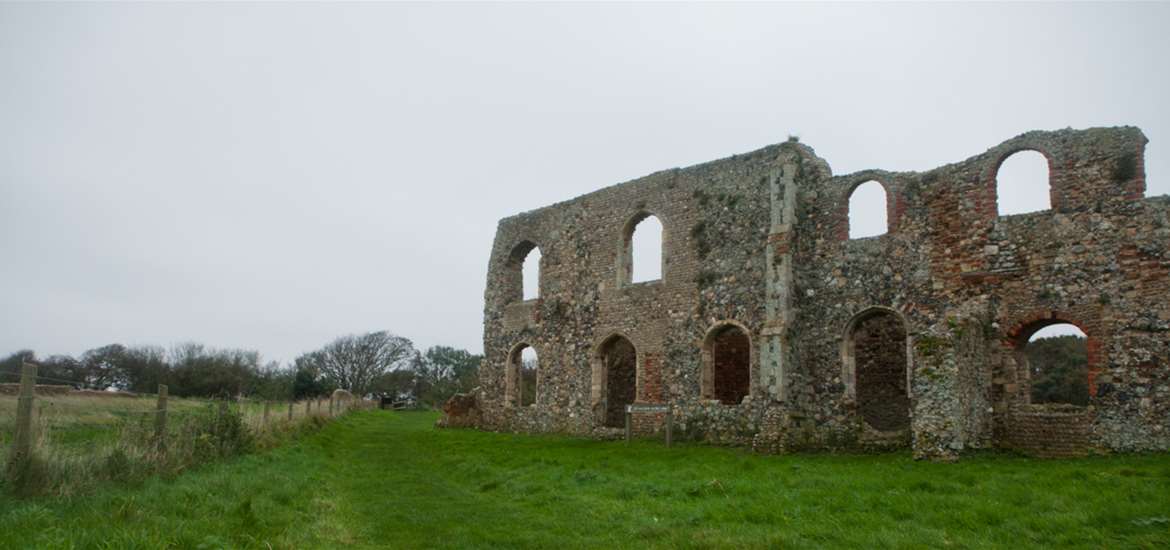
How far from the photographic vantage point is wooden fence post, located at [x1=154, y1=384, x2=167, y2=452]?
10.9m

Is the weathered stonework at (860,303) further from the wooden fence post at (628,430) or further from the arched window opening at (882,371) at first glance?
the wooden fence post at (628,430)

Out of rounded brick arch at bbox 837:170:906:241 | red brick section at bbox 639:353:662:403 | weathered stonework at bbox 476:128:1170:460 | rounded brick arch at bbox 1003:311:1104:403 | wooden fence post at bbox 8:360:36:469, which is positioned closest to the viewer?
wooden fence post at bbox 8:360:36:469

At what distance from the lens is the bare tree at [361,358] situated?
78562mm

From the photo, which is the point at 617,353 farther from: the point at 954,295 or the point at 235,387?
the point at 235,387

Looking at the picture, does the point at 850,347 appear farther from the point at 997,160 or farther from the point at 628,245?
the point at 628,245

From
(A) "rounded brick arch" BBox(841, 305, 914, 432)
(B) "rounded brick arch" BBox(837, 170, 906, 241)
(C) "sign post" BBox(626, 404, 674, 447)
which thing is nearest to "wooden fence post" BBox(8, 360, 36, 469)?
(C) "sign post" BBox(626, 404, 674, 447)

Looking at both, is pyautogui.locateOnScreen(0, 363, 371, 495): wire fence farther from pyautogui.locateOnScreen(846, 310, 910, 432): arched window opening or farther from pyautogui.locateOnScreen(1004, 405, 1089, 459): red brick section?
pyautogui.locateOnScreen(846, 310, 910, 432): arched window opening

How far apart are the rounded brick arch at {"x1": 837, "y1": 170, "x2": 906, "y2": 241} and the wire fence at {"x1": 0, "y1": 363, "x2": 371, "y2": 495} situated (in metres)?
13.4

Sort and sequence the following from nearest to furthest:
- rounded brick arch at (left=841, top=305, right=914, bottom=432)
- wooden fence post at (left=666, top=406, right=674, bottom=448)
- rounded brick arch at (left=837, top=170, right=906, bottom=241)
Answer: rounded brick arch at (left=837, top=170, right=906, bottom=241) < wooden fence post at (left=666, top=406, right=674, bottom=448) < rounded brick arch at (left=841, top=305, right=914, bottom=432)

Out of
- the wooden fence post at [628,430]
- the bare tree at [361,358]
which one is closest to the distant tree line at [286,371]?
the bare tree at [361,358]

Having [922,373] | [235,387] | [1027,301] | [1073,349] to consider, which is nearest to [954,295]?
[1027,301]

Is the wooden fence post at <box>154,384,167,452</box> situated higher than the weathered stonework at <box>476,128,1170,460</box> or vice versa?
the weathered stonework at <box>476,128,1170,460</box>

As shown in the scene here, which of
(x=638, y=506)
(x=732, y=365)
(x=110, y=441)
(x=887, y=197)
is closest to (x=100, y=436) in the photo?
(x=110, y=441)

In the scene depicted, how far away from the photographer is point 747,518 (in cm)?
938
